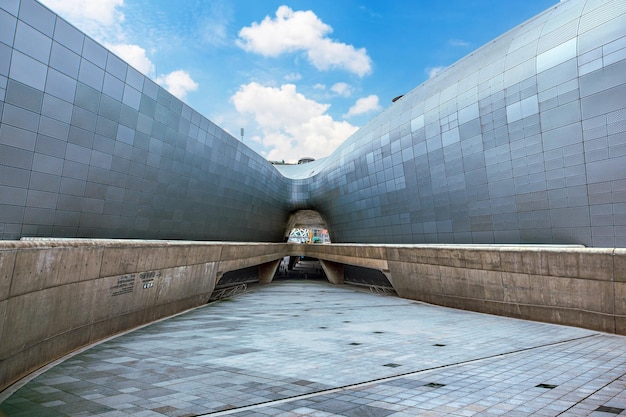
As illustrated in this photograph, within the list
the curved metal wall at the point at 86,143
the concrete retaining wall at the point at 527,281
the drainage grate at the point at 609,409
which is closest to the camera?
the drainage grate at the point at 609,409

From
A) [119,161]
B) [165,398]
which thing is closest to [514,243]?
[165,398]

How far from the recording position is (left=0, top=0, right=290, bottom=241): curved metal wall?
12.4 metres

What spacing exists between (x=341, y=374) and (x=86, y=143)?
15.2 metres

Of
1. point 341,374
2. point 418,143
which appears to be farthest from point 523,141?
point 341,374

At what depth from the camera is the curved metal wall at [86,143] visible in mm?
12430

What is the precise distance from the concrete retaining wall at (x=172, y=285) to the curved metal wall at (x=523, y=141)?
234 inches

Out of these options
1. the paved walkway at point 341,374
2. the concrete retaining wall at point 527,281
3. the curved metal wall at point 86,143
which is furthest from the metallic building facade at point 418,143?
the paved walkway at point 341,374

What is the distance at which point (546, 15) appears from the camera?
1823cm

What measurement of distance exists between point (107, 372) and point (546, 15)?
24211 mm

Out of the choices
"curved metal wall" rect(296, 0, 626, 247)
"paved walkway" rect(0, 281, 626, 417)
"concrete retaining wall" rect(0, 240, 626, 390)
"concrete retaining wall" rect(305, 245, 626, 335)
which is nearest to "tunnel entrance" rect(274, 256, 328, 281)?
"curved metal wall" rect(296, 0, 626, 247)

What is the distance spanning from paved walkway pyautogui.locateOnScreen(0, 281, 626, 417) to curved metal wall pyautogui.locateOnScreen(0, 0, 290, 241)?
789cm

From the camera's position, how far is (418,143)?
81.6ft

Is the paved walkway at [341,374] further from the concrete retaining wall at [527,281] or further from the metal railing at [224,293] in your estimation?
the metal railing at [224,293]

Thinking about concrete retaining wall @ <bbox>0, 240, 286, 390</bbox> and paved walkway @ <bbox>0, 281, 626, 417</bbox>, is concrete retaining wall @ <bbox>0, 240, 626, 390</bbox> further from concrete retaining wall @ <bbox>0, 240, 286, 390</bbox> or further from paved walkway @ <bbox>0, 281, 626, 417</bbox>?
paved walkway @ <bbox>0, 281, 626, 417</bbox>
